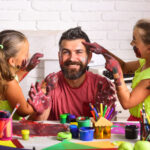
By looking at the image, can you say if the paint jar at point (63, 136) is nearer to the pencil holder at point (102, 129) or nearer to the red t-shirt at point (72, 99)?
the pencil holder at point (102, 129)

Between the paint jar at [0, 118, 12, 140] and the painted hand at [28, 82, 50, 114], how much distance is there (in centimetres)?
19

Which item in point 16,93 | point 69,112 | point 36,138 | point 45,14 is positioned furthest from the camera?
point 45,14

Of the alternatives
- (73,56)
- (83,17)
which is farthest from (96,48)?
(83,17)

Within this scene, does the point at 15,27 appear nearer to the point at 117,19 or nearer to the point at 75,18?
the point at 75,18

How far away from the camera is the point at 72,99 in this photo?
1799 millimetres

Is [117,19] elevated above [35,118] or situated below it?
above

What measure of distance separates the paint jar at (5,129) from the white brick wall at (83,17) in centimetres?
142

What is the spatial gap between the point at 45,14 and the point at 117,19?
68 centimetres

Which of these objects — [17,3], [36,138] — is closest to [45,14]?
[17,3]

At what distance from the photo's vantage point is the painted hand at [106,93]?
68.3 inches

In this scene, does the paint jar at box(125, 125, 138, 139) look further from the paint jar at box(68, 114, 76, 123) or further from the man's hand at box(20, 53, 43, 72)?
the man's hand at box(20, 53, 43, 72)

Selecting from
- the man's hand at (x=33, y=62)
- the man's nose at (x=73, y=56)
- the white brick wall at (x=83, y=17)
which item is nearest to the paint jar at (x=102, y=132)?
the man's nose at (x=73, y=56)

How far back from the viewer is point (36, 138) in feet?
4.66

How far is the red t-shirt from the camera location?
Result: 1.79 m
